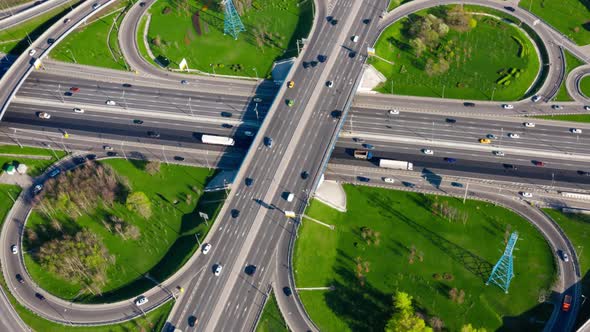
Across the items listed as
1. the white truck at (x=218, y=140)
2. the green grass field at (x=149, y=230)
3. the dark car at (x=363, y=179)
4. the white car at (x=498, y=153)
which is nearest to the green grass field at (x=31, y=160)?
the green grass field at (x=149, y=230)

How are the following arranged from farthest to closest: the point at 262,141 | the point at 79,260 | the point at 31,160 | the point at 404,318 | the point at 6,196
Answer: the point at 31,160, the point at 262,141, the point at 6,196, the point at 79,260, the point at 404,318

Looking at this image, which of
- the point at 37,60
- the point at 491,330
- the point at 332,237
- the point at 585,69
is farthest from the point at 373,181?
the point at 37,60

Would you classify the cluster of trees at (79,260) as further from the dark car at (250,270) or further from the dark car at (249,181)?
the dark car at (249,181)

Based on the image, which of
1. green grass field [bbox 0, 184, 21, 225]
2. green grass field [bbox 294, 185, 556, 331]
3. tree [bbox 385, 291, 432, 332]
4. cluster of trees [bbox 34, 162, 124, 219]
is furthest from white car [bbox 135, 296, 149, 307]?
tree [bbox 385, 291, 432, 332]

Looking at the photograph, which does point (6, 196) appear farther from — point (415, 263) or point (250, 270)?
point (415, 263)

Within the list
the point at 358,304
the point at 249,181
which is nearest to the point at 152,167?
the point at 249,181

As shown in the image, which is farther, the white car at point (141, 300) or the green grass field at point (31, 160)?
the green grass field at point (31, 160)
